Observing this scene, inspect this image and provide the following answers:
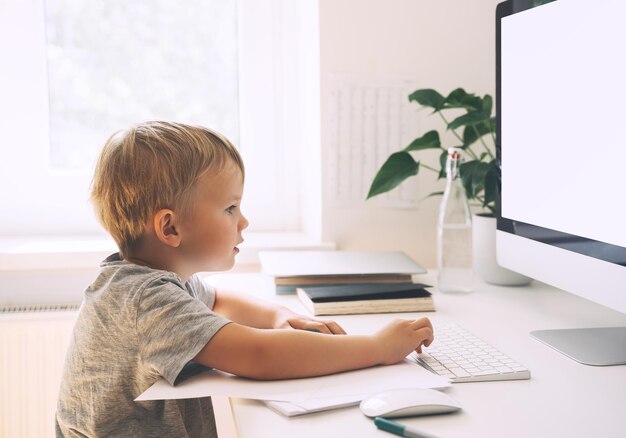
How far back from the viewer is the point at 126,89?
1.88m

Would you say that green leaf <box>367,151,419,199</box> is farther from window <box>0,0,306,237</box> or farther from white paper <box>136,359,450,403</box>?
white paper <box>136,359,450,403</box>

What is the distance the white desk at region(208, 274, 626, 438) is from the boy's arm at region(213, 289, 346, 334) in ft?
0.31

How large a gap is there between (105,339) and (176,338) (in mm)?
111

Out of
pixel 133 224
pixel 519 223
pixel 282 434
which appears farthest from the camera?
pixel 519 223

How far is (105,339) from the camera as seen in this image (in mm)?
880

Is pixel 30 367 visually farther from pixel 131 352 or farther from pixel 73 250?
pixel 131 352

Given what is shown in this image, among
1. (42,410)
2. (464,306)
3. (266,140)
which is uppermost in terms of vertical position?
(266,140)

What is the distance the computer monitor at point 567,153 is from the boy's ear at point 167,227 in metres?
0.54

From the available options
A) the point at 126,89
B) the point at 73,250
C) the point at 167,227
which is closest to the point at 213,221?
the point at 167,227

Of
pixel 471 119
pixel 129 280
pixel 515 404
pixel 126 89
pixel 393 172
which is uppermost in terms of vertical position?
pixel 126 89

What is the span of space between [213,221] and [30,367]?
33.7 inches

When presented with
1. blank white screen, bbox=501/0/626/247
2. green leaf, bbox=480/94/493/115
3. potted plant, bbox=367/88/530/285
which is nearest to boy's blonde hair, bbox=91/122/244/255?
blank white screen, bbox=501/0/626/247

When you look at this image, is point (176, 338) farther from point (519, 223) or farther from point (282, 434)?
point (519, 223)

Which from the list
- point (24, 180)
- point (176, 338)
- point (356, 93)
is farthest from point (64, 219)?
point (176, 338)
